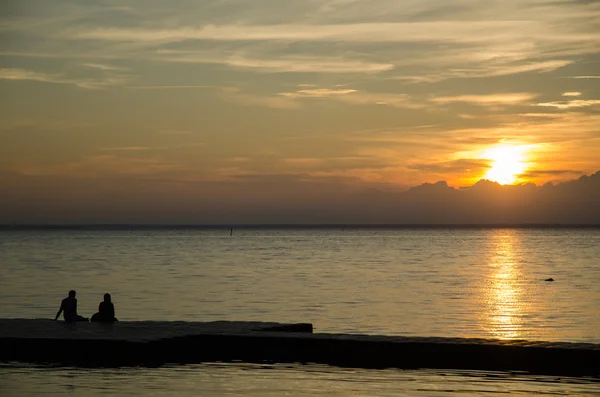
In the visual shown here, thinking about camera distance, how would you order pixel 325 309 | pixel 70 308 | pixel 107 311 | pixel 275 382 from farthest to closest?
pixel 325 309 → pixel 70 308 → pixel 107 311 → pixel 275 382

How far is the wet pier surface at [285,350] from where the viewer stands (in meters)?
22.7

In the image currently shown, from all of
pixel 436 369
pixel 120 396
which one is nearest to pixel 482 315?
pixel 436 369

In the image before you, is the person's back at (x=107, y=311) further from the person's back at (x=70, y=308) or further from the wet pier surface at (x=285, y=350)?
the wet pier surface at (x=285, y=350)

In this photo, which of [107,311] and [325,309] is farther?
[325,309]

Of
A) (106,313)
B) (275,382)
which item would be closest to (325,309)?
(106,313)

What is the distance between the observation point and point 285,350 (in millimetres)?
24641

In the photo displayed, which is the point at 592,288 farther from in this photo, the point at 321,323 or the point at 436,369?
the point at 436,369

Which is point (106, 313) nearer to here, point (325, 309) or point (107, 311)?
point (107, 311)

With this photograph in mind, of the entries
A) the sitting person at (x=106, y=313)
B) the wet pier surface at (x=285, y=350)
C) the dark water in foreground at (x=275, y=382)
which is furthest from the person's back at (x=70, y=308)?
the dark water in foreground at (x=275, y=382)

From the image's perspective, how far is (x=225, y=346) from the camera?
25.0 m

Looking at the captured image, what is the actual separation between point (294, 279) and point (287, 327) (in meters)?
45.8

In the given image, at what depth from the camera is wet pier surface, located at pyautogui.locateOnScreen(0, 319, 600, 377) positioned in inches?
894

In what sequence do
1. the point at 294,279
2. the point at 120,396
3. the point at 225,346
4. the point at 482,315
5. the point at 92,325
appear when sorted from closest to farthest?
the point at 120,396, the point at 225,346, the point at 92,325, the point at 482,315, the point at 294,279

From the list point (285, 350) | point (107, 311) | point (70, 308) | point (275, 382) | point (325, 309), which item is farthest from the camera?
point (325, 309)
